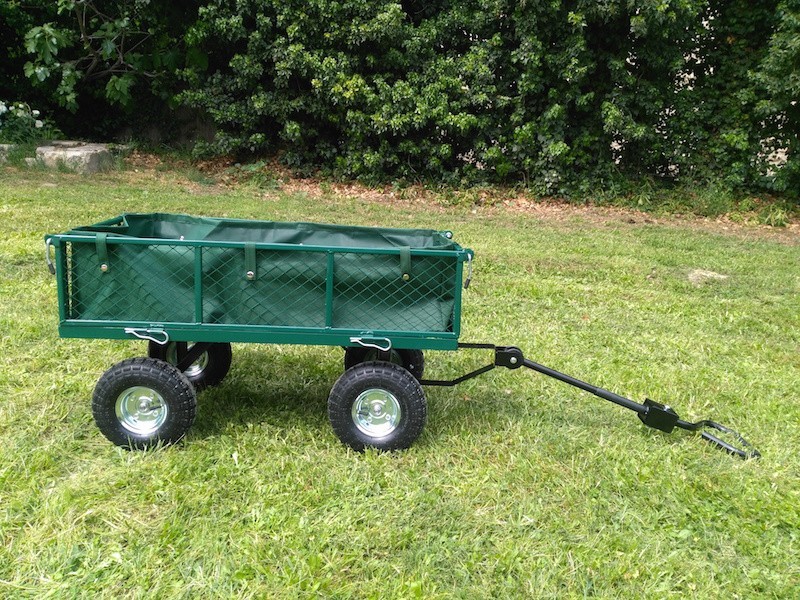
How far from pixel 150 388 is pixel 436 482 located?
1.36 m

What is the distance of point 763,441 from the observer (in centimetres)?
381

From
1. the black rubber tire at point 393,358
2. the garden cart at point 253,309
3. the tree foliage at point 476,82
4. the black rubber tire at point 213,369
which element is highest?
the tree foliage at point 476,82

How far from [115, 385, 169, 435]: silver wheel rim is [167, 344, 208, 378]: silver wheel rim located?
61 centimetres

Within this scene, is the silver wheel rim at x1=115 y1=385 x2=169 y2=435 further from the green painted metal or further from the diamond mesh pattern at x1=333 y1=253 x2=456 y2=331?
the diamond mesh pattern at x1=333 y1=253 x2=456 y2=331

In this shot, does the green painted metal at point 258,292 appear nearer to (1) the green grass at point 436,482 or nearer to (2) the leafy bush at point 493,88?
(1) the green grass at point 436,482

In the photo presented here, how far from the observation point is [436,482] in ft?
10.5

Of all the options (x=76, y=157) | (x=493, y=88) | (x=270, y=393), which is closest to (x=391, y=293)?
(x=270, y=393)

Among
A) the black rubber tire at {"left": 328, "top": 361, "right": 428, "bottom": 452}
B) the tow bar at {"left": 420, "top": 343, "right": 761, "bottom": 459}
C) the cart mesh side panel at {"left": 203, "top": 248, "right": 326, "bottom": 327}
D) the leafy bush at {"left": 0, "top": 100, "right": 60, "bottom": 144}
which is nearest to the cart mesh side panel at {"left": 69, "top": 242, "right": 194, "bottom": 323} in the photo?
the cart mesh side panel at {"left": 203, "top": 248, "right": 326, "bottom": 327}

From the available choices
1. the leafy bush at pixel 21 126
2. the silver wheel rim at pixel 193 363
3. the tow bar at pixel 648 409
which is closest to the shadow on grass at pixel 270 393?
the silver wheel rim at pixel 193 363

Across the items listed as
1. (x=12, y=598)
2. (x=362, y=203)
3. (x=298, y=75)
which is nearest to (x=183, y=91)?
(x=298, y=75)

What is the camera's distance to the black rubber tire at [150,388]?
10.6 ft

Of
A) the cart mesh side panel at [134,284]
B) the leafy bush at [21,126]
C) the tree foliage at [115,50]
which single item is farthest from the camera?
the tree foliage at [115,50]

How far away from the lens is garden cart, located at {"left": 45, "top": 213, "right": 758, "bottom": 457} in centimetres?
322

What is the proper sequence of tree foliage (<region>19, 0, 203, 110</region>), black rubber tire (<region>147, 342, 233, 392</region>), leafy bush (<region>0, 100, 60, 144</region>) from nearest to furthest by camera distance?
black rubber tire (<region>147, 342, 233, 392</region>)
leafy bush (<region>0, 100, 60, 144</region>)
tree foliage (<region>19, 0, 203, 110</region>)
